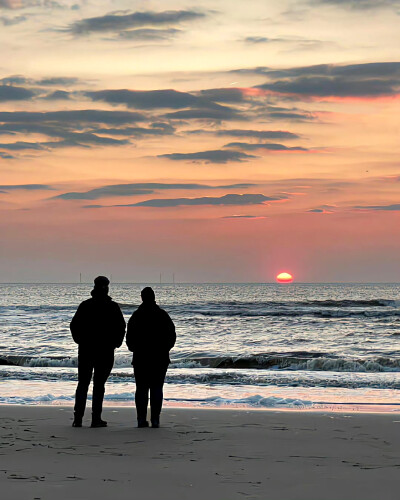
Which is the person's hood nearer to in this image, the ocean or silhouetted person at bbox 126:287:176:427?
silhouetted person at bbox 126:287:176:427

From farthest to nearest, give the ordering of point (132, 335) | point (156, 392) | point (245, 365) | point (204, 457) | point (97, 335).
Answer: point (245, 365) < point (132, 335) < point (156, 392) < point (97, 335) < point (204, 457)

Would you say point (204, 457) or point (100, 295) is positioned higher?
point (100, 295)

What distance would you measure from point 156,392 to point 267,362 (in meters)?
14.1

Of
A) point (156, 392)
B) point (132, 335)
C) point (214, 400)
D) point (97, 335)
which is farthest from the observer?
point (214, 400)

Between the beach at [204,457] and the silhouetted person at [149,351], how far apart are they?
36 centimetres

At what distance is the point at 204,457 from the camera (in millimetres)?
6973

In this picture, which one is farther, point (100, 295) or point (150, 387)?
point (150, 387)

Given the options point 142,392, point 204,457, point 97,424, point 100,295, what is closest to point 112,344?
point 100,295

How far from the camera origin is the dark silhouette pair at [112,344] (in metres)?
8.95

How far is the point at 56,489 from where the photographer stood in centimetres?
557

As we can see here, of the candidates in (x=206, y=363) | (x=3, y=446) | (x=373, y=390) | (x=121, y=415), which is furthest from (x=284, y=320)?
(x=3, y=446)

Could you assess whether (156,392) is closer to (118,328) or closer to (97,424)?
(97,424)

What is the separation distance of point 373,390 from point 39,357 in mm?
12791

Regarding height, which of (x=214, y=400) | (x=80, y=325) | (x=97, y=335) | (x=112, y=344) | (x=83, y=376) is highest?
(x=80, y=325)
